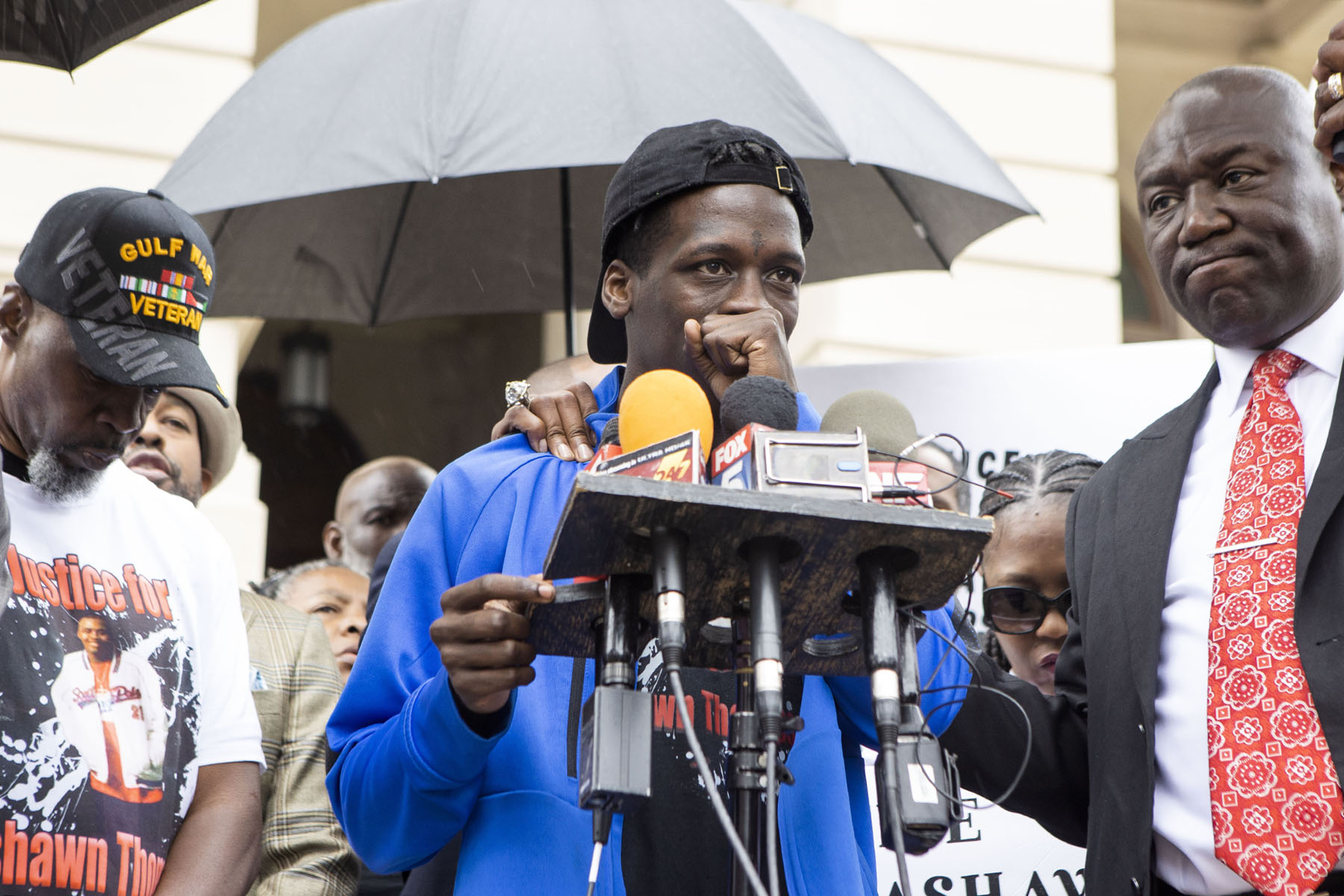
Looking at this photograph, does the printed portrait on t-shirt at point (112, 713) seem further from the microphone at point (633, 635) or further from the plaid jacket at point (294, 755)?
the microphone at point (633, 635)

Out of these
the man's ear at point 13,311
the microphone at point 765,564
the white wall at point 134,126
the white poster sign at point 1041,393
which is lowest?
the microphone at point 765,564

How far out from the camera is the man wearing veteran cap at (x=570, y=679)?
2.12m

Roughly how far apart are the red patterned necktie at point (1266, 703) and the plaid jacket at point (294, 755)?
85.3 inches

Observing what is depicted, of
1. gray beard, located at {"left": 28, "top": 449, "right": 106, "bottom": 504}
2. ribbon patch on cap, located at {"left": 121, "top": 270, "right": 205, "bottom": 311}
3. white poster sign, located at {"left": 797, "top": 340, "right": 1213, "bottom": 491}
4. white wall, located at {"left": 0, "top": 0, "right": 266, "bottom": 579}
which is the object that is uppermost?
white wall, located at {"left": 0, "top": 0, "right": 266, "bottom": 579}

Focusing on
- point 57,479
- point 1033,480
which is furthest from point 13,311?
point 1033,480

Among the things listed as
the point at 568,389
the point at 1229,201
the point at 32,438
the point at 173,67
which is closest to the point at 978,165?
the point at 1229,201

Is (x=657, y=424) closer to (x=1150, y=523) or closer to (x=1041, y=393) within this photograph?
(x=1150, y=523)

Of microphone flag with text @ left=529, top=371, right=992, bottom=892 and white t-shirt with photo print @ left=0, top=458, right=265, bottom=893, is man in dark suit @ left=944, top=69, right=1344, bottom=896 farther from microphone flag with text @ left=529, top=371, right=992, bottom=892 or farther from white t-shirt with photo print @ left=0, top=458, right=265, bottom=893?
white t-shirt with photo print @ left=0, top=458, right=265, bottom=893

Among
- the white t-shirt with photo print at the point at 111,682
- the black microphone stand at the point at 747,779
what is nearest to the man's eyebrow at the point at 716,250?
the black microphone stand at the point at 747,779

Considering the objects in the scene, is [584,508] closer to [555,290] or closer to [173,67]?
[555,290]

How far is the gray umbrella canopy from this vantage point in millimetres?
4441

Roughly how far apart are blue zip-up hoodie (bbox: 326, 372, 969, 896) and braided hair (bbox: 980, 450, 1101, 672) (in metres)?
2.02

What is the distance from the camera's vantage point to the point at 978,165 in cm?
521

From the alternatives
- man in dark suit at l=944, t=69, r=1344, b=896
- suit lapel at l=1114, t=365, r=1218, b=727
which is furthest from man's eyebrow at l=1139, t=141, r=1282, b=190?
suit lapel at l=1114, t=365, r=1218, b=727
